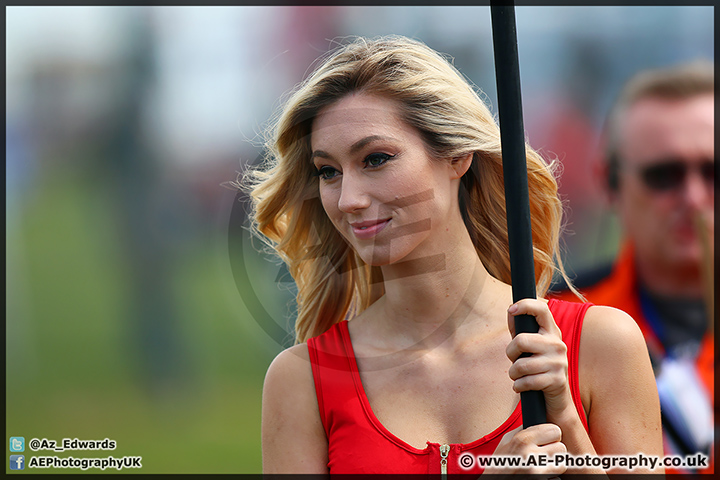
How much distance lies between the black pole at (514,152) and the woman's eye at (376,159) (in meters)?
0.57

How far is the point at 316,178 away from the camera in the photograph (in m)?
2.41

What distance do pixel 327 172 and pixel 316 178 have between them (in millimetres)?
258

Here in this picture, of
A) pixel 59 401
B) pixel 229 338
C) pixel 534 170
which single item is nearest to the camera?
pixel 534 170

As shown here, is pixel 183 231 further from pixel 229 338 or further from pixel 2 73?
pixel 2 73

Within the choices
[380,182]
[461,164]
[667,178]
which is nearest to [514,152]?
[380,182]

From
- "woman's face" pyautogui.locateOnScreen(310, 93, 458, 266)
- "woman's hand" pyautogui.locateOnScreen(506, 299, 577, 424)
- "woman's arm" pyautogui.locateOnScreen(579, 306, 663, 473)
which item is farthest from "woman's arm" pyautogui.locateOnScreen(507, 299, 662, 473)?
"woman's face" pyautogui.locateOnScreen(310, 93, 458, 266)

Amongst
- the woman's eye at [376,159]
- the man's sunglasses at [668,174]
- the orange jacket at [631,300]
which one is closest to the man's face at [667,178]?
the man's sunglasses at [668,174]

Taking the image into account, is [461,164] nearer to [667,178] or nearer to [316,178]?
[316,178]

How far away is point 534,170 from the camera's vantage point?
2.38 meters

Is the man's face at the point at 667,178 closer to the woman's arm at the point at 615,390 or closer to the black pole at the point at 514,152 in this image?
the woman's arm at the point at 615,390

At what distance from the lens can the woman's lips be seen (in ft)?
6.73

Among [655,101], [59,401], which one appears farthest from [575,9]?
[59,401]

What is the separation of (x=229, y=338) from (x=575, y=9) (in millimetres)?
6288

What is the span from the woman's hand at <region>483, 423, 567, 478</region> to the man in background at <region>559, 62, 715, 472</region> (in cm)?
169
